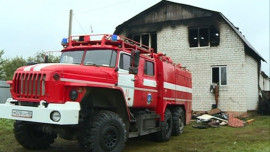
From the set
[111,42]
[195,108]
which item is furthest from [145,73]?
[195,108]

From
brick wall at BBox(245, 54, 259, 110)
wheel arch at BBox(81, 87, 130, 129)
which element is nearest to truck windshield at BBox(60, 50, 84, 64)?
wheel arch at BBox(81, 87, 130, 129)

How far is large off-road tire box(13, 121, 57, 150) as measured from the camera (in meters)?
7.65

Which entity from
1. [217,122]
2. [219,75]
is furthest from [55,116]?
[219,75]

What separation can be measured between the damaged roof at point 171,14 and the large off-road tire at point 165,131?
10.3 meters

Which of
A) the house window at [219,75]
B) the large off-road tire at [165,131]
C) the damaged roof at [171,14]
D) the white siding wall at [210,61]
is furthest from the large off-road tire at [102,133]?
the damaged roof at [171,14]

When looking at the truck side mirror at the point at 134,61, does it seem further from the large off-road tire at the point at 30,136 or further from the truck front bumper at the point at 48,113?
the large off-road tire at the point at 30,136

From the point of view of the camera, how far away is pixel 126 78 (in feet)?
26.4

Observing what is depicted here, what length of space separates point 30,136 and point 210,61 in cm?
1375

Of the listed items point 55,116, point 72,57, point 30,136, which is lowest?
point 30,136

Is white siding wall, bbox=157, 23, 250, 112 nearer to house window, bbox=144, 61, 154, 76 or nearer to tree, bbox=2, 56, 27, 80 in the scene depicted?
house window, bbox=144, 61, 154, 76

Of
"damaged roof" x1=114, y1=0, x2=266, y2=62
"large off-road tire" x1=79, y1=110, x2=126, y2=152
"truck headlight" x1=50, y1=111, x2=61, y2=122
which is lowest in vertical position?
"large off-road tire" x1=79, y1=110, x2=126, y2=152

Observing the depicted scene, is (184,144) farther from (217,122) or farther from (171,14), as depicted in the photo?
(171,14)

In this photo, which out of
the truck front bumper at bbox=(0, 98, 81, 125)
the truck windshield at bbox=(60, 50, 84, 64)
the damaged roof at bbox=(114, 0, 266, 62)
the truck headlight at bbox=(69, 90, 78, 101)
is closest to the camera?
the truck front bumper at bbox=(0, 98, 81, 125)

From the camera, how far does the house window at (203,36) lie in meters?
19.4
